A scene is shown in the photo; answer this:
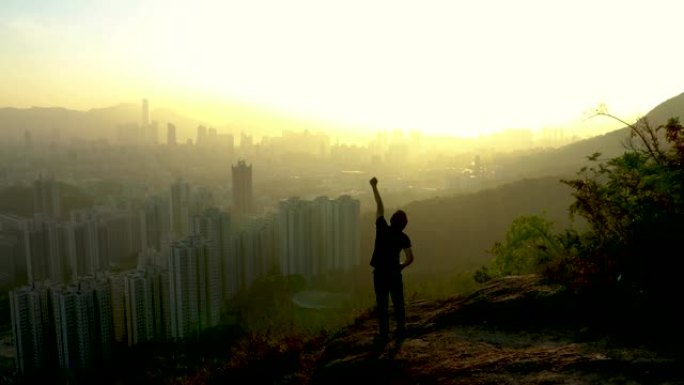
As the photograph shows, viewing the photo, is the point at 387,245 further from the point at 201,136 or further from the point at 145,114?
the point at 145,114

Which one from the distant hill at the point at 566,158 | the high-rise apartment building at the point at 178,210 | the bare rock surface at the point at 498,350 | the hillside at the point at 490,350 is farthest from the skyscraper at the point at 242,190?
the bare rock surface at the point at 498,350

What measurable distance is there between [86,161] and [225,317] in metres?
46.4

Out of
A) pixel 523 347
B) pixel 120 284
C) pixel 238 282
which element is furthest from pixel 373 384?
pixel 238 282

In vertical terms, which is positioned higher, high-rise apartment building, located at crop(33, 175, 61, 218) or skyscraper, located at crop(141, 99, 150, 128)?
skyscraper, located at crop(141, 99, 150, 128)

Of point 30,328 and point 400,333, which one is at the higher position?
point 400,333

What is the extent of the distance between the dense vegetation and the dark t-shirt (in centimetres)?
102

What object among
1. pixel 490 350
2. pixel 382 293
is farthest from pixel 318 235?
pixel 490 350

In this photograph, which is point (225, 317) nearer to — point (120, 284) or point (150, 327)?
point (150, 327)

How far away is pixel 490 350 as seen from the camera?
270 centimetres

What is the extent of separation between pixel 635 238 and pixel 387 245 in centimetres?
132

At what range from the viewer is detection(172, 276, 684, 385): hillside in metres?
2.22

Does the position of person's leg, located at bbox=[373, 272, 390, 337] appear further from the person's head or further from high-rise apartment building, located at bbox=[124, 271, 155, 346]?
high-rise apartment building, located at bbox=[124, 271, 155, 346]

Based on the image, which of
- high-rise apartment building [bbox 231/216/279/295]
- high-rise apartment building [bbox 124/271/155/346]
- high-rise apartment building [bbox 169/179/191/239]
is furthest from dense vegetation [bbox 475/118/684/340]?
high-rise apartment building [bbox 169/179/191/239]

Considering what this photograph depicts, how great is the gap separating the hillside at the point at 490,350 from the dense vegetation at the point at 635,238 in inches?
3.7
